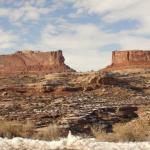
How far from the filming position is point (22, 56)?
123500 mm

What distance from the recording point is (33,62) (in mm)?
120125

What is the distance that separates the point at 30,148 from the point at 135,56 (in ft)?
358

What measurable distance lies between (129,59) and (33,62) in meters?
21.5

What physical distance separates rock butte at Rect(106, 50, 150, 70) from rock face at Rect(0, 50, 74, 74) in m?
11.0

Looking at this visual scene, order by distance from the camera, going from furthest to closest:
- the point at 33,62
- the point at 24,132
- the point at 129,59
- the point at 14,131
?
the point at 33,62
the point at 129,59
the point at 24,132
the point at 14,131

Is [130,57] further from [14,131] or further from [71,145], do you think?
[71,145]

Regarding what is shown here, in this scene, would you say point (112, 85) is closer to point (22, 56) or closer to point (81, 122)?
point (81, 122)

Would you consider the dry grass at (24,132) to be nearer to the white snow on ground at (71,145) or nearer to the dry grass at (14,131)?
the dry grass at (14,131)

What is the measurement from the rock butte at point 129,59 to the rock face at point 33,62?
11.0 meters

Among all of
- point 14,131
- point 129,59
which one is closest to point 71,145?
point 14,131

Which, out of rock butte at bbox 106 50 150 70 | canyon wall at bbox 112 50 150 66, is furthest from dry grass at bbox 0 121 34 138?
canyon wall at bbox 112 50 150 66

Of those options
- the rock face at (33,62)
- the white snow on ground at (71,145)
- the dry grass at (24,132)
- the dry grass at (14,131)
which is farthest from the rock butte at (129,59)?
the white snow on ground at (71,145)

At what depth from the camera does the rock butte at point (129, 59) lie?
112938 mm

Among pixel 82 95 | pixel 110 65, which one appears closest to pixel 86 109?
pixel 82 95
